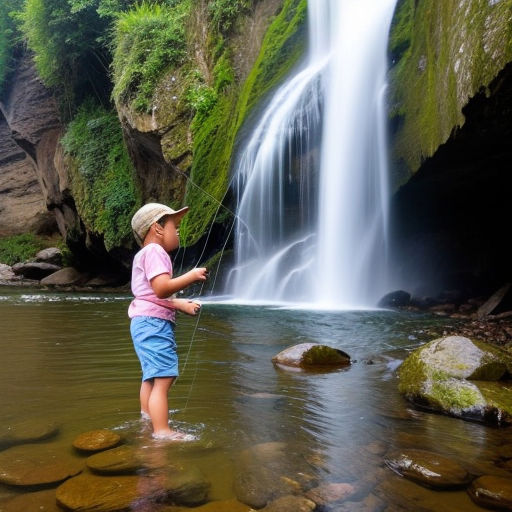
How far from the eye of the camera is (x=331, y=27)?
12328 mm

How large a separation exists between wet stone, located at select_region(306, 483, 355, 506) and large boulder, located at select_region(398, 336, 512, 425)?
4.70 feet

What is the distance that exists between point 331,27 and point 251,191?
4.49m

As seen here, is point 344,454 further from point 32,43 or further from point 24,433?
point 32,43

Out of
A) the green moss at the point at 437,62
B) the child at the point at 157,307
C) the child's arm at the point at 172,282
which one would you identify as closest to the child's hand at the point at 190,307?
the child at the point at 157,307

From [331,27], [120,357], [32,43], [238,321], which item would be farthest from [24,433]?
[32,43]

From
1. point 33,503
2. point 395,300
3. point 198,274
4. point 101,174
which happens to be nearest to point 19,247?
point 101,174

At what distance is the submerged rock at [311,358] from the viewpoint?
4781mm

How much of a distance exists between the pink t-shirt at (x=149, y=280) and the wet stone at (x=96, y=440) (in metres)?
0.66

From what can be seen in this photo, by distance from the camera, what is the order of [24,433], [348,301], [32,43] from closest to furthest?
[24,433] → [348,301] → [32,43]

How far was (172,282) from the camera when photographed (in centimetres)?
284

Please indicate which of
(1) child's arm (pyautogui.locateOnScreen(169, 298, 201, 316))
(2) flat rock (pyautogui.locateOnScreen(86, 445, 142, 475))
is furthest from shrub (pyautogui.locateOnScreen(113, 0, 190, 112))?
(2) flat rock (pyautogui.locateOnScreen(86, 445, 142, 475))

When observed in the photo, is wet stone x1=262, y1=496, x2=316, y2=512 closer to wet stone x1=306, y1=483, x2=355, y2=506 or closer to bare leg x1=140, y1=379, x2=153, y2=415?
wet stone x1=306, y1=483, x2=355, y2=506

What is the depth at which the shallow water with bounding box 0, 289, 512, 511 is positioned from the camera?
254cm

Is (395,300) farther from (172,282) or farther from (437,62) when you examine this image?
(172,282)
